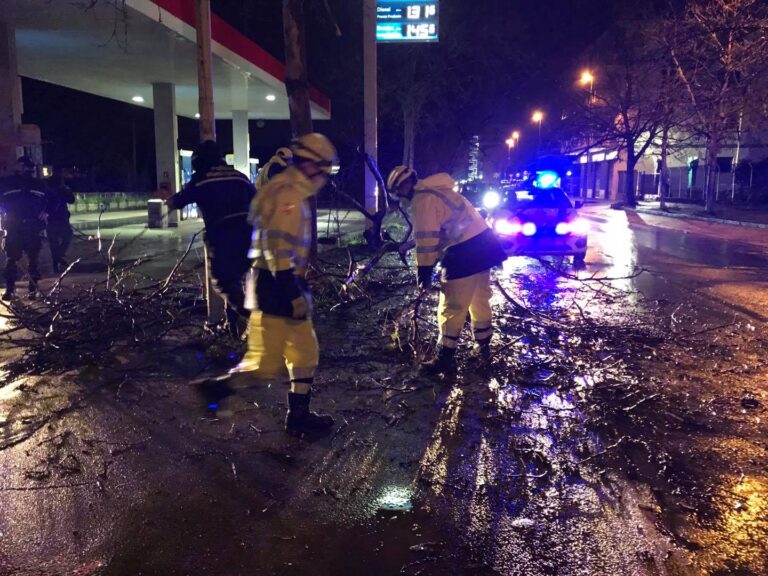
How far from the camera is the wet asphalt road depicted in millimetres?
2930

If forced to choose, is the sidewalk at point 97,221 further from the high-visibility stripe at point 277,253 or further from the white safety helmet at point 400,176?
the high-visibility stripe at point 277,253

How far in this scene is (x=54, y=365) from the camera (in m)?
5.75

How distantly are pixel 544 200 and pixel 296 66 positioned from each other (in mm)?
5752

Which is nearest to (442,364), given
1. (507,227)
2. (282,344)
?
(282,344)

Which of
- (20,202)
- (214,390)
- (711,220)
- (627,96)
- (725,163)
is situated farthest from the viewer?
(725,163)

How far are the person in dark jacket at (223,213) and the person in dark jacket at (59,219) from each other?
5.73 m

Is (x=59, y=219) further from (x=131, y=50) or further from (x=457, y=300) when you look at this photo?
(x=457, y=300)

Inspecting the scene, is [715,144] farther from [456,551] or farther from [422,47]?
[456,551]

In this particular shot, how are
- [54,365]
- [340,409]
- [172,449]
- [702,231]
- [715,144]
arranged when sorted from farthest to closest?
[715,144] → [702,231] → [54,365] → [340,409] → [172,449]

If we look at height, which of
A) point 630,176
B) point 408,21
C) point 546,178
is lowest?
point 546,178

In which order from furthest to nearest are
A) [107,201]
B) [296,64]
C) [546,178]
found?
[107,201]
[546,178]
[296,64]

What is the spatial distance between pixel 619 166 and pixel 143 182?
1422 inches

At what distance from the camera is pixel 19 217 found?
28.3ft

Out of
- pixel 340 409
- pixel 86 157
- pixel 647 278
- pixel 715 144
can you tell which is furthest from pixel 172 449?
pixel 86 157
